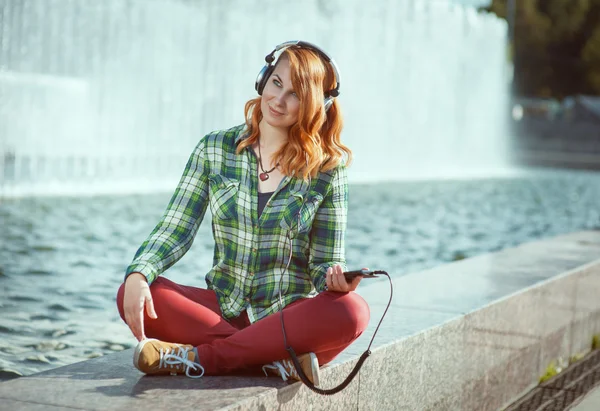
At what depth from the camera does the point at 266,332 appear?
339 centimetres

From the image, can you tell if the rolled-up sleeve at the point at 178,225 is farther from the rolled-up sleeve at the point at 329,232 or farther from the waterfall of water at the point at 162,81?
the waterfall of water at the point at 162,81

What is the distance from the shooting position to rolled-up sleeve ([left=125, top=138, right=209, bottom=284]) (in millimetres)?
3391

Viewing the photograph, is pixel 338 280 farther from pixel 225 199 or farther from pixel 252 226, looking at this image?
pixel 225 199

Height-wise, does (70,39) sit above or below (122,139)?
above

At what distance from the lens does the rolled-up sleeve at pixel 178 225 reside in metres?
3.39

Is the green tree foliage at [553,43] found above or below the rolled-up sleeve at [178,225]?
above

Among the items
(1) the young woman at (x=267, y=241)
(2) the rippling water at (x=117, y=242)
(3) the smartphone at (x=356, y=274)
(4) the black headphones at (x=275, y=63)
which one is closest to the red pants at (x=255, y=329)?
(1) the young woman at (x=267, y=241)

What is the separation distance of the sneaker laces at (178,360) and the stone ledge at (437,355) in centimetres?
6

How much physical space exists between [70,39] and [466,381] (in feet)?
59.3

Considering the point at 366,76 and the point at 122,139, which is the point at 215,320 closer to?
the point at 122,139

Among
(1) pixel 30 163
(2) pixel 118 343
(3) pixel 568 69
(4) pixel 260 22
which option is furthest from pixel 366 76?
(3) pixel 568 69

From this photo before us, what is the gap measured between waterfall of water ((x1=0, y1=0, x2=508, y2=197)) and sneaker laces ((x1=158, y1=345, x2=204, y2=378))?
1314 cm

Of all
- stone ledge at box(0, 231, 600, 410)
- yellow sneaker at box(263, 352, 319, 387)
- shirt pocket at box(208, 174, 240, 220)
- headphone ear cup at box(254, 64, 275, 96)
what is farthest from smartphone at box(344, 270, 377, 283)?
headphone ear cup at box(254, 64, 275, 96)

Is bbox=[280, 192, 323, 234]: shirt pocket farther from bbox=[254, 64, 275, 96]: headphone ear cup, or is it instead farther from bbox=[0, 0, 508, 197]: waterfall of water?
bbox=[0, 0, 508, 197]: waterfall of water
